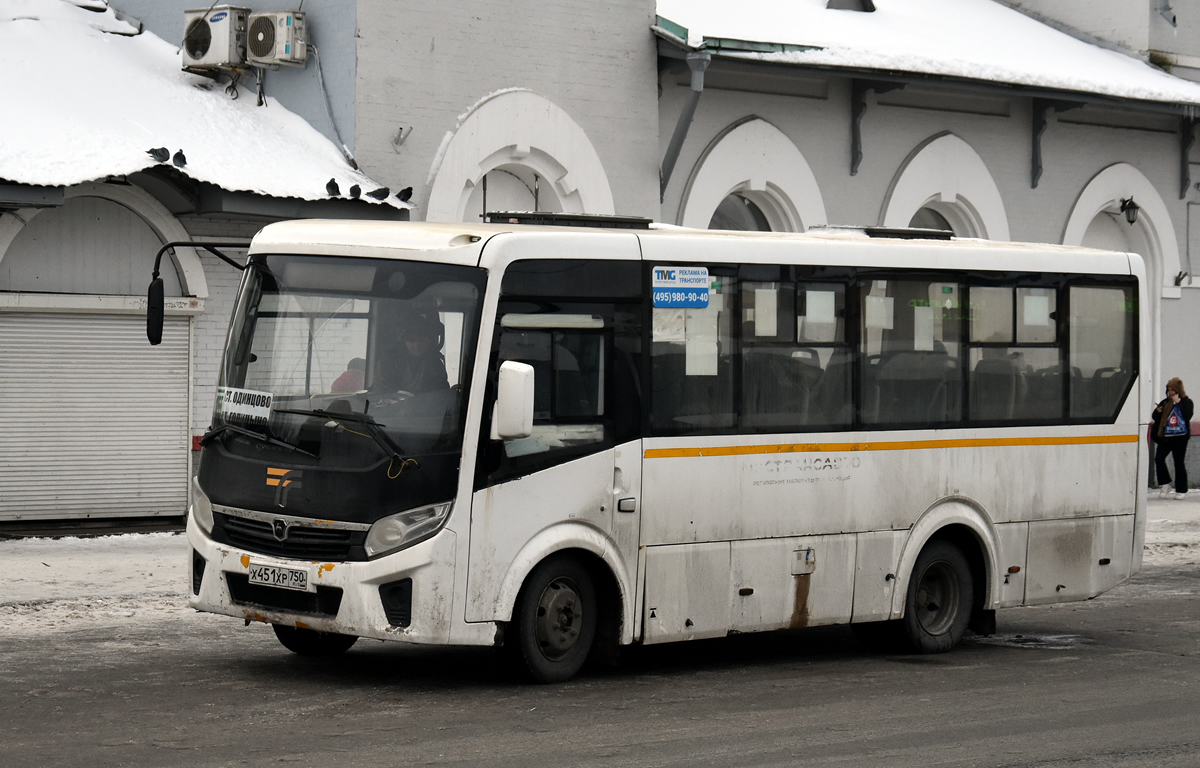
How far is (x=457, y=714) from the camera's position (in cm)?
881

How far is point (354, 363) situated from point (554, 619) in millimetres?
1735

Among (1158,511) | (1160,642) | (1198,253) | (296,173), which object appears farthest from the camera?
(1198,253)

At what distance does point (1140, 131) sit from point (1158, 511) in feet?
19.7

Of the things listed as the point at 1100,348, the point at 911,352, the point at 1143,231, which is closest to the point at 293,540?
the point at 911,352

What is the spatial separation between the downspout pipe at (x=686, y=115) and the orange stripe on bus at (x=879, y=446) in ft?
25.1

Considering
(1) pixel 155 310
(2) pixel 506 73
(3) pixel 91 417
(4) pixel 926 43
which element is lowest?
(3) pixel 91 417

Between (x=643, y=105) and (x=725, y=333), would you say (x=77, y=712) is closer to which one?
(x=725, y=333)

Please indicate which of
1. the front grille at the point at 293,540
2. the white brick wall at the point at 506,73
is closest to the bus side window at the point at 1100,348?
the front grille at the point at 293,540

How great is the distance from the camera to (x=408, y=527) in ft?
30.1

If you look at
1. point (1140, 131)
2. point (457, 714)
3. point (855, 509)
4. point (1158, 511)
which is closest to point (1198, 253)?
point (1140, 131)

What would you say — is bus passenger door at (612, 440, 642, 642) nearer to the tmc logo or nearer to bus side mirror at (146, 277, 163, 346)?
the tmc logo

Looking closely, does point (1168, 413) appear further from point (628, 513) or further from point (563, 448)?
point (563, 448)

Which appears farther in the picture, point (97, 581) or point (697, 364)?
point (97, 581)

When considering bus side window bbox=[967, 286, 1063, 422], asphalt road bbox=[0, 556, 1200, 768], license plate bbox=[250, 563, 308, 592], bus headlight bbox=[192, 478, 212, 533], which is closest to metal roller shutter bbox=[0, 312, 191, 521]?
asphalt road bbox=[0, 556, 1200, 768]
